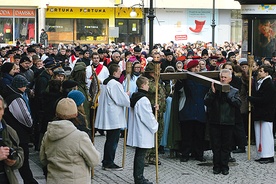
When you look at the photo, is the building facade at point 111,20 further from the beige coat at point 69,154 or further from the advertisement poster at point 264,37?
the beige coat at point 69,154

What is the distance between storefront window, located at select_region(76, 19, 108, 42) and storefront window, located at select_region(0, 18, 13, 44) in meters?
4.75

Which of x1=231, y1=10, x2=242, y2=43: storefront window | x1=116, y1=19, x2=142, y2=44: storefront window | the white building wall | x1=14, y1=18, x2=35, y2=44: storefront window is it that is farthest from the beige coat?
x1=231, y1=10, x2=242, y2=43: storefront window

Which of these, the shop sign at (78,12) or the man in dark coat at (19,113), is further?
the shop sign at (78,12)

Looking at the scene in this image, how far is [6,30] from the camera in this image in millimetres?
47625

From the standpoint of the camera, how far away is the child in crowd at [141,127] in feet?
35.1

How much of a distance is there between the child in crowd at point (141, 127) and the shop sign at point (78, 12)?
1499 inches

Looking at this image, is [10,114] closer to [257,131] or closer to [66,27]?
[257,131]

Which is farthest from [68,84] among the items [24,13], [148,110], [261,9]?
[24,13]

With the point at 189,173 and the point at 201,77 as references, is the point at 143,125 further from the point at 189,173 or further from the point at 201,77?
the point at 201,77

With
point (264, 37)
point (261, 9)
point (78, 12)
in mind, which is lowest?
point (264, 37)

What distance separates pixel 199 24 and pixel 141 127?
133 ft

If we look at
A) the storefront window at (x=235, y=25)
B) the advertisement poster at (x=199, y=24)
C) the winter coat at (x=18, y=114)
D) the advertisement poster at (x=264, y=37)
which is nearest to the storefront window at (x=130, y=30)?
the advertisement poster at (x=199, y=24)

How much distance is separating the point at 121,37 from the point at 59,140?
42168 millimetres

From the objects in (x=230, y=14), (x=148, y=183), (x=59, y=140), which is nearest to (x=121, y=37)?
(x=230, y=14)
